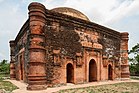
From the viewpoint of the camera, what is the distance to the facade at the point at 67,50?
10812 millimetres

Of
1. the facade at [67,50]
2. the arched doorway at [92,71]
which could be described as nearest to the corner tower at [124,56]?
the facade at [67,50]

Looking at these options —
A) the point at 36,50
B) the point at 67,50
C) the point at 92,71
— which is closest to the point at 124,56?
the point at 92,71

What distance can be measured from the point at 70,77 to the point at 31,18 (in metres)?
4.70

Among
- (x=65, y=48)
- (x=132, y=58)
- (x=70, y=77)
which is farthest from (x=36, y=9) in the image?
(x=132, y=58)

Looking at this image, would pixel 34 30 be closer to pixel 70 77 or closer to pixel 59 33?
pixel 59 33

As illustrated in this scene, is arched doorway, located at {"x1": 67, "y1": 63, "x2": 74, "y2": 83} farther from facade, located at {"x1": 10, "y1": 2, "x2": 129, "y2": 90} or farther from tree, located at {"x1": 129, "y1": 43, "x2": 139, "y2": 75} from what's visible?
tree, located at {"x1": 129, "y1": 43, "x2": 139, "y2": 75}

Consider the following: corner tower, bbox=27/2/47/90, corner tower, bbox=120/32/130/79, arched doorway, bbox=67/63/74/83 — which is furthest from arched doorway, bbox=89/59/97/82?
corner tower, bbox=27/2/47/90

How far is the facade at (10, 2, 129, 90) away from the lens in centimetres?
1081

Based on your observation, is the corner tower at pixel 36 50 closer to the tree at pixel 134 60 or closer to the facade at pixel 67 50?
the facade at pixel 67 50

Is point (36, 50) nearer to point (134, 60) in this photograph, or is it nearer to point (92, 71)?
point (92, 71)

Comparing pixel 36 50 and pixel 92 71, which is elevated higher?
pixel 36 50

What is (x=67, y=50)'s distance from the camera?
41.4 feet

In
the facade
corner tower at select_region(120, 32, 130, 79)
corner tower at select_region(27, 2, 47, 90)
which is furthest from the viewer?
corner tower at select_region(120, 32, 130, 79)

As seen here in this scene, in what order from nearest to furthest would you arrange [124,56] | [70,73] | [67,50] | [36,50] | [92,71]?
[36,50], [67,50], [70,73], [92,71], [124,56]
